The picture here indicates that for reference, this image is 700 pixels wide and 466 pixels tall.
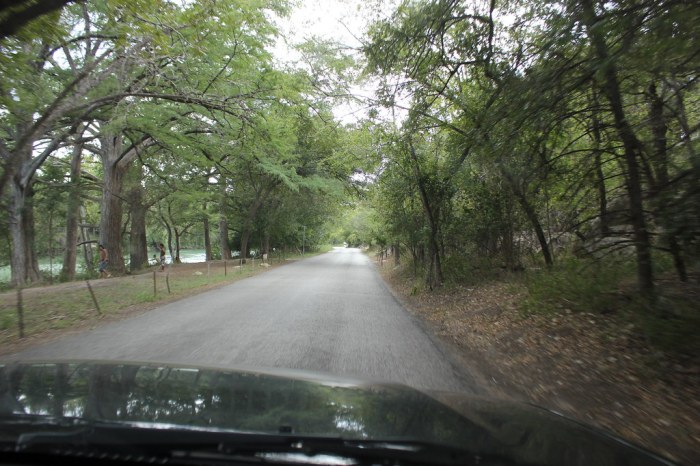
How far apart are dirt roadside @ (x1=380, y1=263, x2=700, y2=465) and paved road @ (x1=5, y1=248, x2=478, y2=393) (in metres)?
0.69

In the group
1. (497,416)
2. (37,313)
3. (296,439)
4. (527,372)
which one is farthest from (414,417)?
(37,313)

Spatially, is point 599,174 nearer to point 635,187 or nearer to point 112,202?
point 635,187

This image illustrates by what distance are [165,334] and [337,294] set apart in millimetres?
6852

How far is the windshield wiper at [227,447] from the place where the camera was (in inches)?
68.3

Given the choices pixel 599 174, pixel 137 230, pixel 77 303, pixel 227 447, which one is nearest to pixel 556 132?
pixel 599 174

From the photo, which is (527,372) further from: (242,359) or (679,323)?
(242,359)

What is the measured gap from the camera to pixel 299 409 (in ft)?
7.66

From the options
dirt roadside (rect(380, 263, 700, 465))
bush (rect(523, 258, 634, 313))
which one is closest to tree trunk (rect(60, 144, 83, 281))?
dirt roadside (rect(380, 263, 700, 465))

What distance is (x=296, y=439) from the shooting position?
1.85 meters

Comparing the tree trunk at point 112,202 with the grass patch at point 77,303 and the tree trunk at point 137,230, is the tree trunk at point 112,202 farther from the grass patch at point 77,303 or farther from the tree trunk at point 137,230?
the grass patch at point 77,303

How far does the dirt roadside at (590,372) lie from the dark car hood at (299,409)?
1.95 metres

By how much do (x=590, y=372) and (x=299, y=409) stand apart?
4.31 m

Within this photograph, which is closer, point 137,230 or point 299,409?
point 299,409

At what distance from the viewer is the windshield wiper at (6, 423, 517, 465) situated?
174 cm
